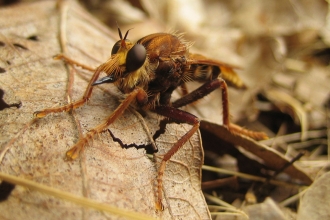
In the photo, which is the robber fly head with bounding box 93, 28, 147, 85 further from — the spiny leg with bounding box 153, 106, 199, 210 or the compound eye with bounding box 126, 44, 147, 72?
the spiny leg with bounding box 153, 106, 199, 210

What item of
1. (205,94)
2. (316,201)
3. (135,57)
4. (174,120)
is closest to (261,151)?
(316,201)

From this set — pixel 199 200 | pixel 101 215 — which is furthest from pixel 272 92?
pixel 101 215

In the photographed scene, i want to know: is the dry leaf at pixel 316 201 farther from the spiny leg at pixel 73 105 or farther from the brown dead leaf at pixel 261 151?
the spiny leg at pixel 73 105

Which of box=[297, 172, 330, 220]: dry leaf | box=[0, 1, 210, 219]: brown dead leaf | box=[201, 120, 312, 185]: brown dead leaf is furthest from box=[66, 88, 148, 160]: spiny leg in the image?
box=[297, 172, 330, 220]: dry leaf

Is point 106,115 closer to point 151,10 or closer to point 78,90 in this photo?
point 78,90

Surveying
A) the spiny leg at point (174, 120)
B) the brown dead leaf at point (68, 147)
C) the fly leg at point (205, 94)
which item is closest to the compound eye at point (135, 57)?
the brown dead leaf at point (68, 147)

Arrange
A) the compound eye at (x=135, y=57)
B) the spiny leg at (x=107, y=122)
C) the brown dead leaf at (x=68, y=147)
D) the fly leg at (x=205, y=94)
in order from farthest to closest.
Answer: the fly leg at (x=205, y=94)
the compound eye at (x=135, y=57)
the spiny leg at (x=107, y=122)
the brown dead leaf at (x=68, y=147)
